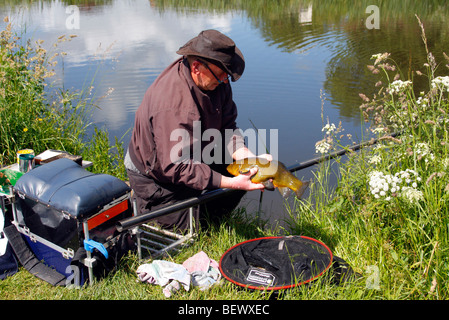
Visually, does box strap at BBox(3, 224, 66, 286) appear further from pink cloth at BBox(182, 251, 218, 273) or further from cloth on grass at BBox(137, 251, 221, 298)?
pink cloth at BBox(182, 251, 218, 273)

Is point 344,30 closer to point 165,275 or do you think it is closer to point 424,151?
point 424,151

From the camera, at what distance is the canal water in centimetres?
635

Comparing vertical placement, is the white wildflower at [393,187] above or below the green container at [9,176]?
above

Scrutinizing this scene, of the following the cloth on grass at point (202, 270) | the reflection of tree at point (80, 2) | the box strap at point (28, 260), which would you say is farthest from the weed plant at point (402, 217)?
the reflection of tree at point (80, 2)

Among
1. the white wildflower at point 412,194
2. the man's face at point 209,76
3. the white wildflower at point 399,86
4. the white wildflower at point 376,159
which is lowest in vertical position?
the white wildflower at point 412,194

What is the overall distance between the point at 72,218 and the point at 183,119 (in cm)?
83

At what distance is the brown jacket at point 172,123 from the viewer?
2697mm

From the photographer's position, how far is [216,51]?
8.84 feet

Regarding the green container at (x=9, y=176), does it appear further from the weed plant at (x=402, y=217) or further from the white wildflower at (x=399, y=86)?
the white wildflower at (x=399, y=86)

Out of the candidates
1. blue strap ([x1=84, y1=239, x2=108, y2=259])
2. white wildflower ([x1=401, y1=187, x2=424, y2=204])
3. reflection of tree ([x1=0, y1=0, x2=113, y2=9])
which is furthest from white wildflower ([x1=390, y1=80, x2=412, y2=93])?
reflection of tree ([x1=0, y1=0, x2=113, y2=9])

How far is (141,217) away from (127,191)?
1.03 feet

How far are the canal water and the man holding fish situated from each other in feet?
2.63

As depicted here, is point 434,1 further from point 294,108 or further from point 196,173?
point 196,173
